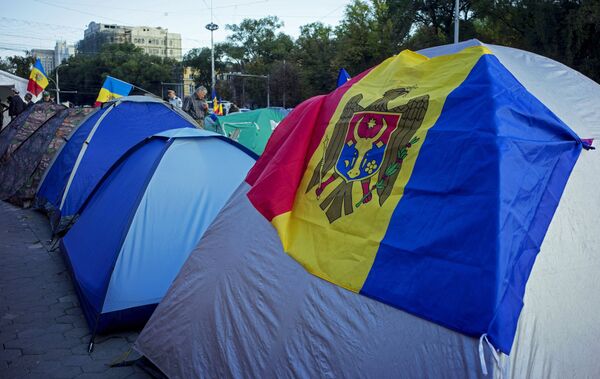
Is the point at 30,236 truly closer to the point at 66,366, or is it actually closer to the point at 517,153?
the point at 66,366

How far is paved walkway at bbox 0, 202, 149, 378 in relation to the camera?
10.8ft

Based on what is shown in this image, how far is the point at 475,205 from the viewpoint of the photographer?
1.89m

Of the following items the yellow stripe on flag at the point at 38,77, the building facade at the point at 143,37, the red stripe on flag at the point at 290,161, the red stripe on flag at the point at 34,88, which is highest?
the building facade at the point at 143,37

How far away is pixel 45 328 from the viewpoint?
3936 mm

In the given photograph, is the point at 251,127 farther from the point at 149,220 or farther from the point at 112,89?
the point at 149,220

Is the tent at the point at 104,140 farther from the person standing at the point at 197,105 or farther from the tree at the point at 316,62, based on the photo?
the tree at the point at 316,62

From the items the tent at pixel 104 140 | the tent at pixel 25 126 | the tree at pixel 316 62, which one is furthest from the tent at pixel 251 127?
the tree at pixel 316 62

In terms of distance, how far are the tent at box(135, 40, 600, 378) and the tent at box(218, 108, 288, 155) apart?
6762 mm

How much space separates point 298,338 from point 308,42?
5120cm

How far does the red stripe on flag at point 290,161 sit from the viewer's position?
2627mm

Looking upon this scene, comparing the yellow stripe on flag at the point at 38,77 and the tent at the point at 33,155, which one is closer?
the tent at the point at 33,155

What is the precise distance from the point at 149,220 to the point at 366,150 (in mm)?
2175

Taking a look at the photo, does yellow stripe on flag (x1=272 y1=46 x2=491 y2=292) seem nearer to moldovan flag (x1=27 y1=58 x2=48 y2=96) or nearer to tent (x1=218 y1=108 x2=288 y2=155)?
tent (x1=218 y1=108 x2=288 y2=155)

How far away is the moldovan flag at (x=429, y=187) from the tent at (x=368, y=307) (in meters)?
0.02
